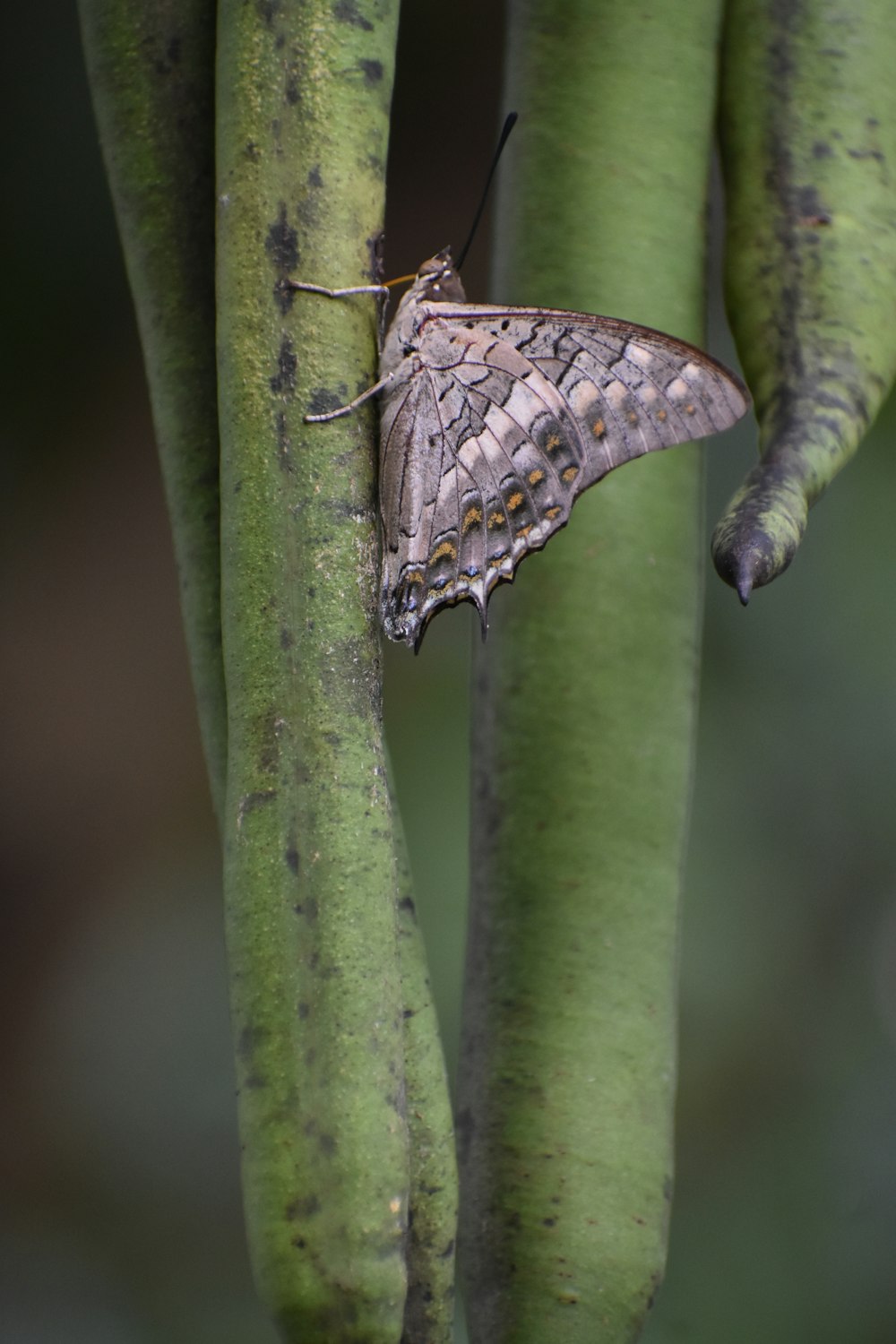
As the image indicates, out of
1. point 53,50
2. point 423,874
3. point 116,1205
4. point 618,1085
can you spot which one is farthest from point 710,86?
point 116,1205

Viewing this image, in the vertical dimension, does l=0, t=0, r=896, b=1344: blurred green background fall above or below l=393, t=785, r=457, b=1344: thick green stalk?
below

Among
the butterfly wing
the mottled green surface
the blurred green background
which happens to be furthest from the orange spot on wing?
the blurred green background

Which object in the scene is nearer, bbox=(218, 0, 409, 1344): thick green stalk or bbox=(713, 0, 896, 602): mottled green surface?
bbox=(218, 0, 409, 1344): thick green stalk

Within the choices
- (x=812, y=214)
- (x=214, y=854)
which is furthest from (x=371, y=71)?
(x=214, y=854)

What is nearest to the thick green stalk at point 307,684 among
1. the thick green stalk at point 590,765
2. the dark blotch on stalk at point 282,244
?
the dark blotch on stalk at point 282,244

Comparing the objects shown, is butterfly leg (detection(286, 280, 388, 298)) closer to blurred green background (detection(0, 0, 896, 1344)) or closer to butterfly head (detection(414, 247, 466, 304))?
butterfly head (detection(414, 247, 466, 304))

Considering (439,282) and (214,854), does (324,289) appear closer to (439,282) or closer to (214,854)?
(439,282)
